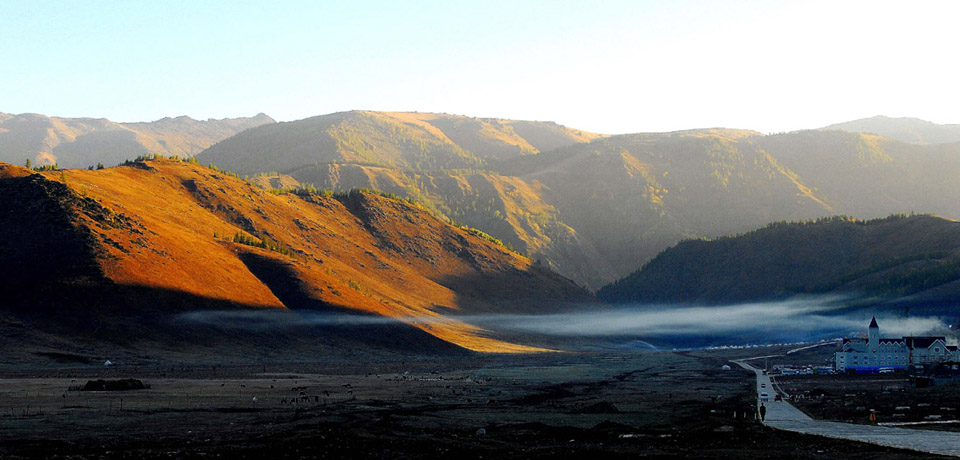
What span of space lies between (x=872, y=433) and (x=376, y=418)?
30911mm

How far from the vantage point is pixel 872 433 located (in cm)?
5731

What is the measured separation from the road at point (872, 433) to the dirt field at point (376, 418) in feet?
7.57

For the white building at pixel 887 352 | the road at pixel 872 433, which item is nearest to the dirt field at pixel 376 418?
the road at pixel 872 433

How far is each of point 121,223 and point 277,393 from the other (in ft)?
322

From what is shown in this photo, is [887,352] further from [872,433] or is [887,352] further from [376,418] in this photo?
[376,418]

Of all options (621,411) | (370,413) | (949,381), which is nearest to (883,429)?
(621,411)

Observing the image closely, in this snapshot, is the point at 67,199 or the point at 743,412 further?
the point at 67,199

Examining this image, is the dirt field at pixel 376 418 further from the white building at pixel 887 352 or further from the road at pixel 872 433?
the white building at pixel 887 352

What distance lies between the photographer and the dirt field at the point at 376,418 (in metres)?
49.5

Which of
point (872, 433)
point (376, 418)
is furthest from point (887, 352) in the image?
point (376, 418)

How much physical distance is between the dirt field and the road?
7.57ft

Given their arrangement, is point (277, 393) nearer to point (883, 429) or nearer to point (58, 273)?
point (883, 429)

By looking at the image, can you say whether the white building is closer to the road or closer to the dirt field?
the dirt field

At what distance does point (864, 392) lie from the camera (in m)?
95.7
